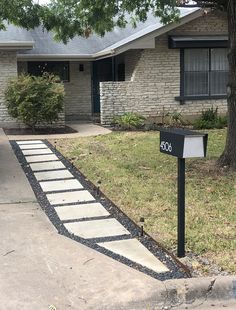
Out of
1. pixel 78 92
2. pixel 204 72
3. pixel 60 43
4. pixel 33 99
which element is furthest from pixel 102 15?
pixel 78 92

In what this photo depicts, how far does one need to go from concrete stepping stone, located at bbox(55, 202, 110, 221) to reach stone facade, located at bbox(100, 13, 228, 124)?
31.9 feet

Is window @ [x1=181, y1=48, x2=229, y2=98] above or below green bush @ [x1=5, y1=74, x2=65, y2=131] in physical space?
above

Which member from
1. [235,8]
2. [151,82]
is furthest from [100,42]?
[235,8]

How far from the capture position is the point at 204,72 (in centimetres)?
1745

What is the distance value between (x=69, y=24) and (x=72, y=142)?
9.78ft

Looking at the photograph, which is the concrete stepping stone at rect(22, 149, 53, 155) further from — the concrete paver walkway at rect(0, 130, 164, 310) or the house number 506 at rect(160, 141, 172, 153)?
the house number 506 at rect(160, 141, 172, 153)

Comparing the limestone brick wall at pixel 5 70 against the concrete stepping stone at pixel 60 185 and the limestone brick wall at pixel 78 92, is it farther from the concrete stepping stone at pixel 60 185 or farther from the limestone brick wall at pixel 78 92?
the concrete stepping stone at pixel 60 185

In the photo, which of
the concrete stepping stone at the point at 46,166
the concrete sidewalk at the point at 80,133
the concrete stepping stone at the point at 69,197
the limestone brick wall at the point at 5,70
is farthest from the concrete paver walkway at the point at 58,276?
the limestone brick wall at the point at 5,70

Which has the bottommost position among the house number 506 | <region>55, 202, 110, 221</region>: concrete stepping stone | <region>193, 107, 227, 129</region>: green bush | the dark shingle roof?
<region>55, 202, 110, 221</region>: concrete stepping stone

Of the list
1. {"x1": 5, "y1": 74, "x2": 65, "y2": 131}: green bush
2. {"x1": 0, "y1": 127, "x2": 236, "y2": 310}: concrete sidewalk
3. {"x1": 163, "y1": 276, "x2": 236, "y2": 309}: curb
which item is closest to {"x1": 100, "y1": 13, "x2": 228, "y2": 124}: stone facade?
{"x1": 5, "y1": 74, "x2": 65, "y2": 131}: green bush

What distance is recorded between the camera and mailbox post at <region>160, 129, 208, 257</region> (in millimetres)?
4758

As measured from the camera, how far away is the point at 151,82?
17.0m

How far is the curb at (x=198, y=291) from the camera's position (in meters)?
4.26

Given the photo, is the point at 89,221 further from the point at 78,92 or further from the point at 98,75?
the point at 98,75
